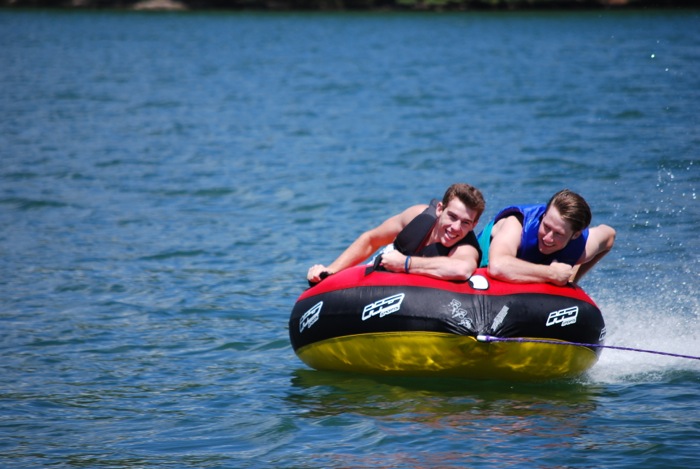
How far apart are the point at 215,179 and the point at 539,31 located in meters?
33.1

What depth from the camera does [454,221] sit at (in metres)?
7.06

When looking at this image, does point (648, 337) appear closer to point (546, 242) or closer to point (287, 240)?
point (546, 242)

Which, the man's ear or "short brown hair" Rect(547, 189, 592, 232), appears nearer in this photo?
"short brown hair" Rect(547, 189, 592, 232)

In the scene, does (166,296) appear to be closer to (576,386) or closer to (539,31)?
(576,386)

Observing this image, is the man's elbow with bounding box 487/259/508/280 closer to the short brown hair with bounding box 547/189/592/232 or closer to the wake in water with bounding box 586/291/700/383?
the short brown hair with bounding box 547/189/592/232

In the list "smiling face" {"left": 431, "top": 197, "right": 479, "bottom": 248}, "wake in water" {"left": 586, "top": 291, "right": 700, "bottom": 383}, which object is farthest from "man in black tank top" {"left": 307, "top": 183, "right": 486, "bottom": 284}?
"wake in water" {"left": 586, "top": 291, "right": 700, "bottom": 383}

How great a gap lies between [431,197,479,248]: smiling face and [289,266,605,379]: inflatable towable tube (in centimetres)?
30

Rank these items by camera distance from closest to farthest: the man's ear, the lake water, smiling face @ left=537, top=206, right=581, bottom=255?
the lake water → smiling face @ left=537, top=206, right=581, bottom=255 → the man's ear

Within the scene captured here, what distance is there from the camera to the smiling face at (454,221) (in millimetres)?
7004

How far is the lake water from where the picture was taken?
6805 millimetres

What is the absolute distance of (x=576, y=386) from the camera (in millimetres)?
7547

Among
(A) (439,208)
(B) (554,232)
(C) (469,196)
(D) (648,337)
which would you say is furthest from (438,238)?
(D) (648,337)

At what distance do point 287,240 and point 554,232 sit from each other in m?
6.41

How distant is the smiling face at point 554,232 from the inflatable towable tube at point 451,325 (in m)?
0.31
